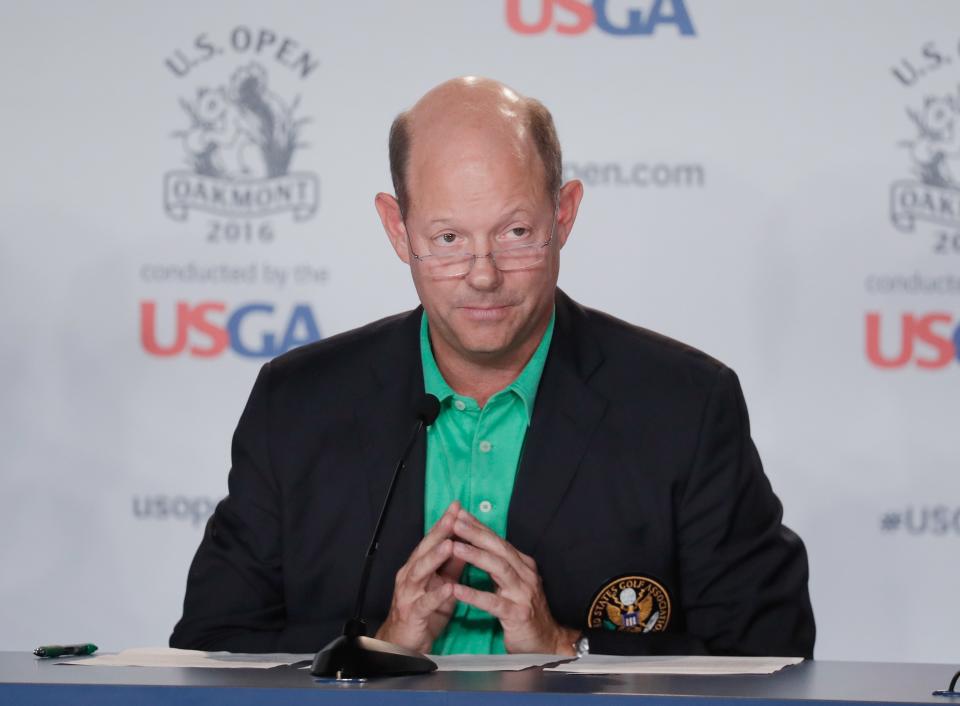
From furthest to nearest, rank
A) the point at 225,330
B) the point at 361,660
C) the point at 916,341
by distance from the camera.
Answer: the point at 225,330 → the point at 916,341 → the point at 361,660

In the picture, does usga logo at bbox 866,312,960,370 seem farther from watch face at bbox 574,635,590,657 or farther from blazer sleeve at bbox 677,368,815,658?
watch face at bbox 574,635,590,657

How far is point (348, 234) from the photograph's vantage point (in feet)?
13.1


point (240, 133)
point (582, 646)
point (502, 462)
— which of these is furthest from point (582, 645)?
point (240, 133)

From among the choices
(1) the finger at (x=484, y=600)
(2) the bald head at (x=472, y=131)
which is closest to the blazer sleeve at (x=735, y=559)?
(1) the finger at (x=484, y=600)

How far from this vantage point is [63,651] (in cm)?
186

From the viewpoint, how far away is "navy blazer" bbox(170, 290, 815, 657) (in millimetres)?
2273

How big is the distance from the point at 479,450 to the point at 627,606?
1.15 feet

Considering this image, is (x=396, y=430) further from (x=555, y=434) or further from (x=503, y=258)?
(x=503, y=258)

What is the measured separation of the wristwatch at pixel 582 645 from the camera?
2072mm

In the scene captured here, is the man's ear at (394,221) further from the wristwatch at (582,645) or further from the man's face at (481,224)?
the wristwatch at (582,645)

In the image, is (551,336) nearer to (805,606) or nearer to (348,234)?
(805,606)

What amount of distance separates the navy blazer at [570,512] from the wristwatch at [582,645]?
93mm

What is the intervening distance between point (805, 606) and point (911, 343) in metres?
1.70

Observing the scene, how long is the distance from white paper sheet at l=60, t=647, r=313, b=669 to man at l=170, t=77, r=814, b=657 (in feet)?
0.83
